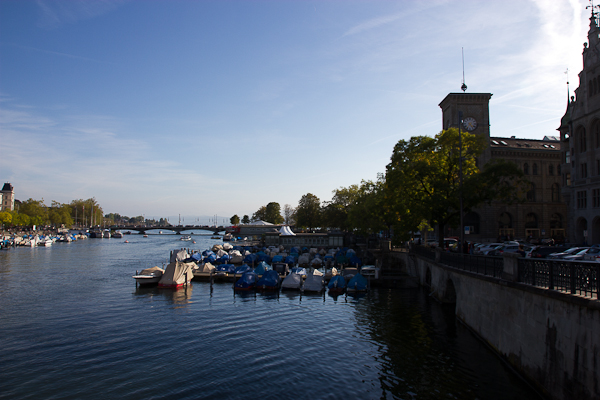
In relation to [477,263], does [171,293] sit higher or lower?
lower

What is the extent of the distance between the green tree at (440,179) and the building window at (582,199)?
80.5 feet

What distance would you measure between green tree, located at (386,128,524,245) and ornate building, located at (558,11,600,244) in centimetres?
2332

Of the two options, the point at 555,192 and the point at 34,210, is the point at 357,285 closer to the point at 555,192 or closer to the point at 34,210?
the point at 555,192

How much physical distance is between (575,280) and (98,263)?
248 feet

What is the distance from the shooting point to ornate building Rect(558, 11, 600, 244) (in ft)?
178

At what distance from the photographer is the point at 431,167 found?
38812 mm

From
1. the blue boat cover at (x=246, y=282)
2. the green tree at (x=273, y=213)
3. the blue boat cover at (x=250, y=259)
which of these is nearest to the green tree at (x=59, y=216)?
the green tree at (x=273, y=213)

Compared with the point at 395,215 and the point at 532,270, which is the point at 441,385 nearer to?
the point at 532,270

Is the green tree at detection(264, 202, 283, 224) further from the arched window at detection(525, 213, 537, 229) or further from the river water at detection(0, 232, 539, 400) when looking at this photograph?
the river water at detection(0, 232, 539, 400)

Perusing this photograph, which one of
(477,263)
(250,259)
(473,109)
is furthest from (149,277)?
(473,109)

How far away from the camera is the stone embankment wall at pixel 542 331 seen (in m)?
12.3

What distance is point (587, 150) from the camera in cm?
5584

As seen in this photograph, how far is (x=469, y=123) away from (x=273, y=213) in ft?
376

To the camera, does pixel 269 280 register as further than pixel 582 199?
No
